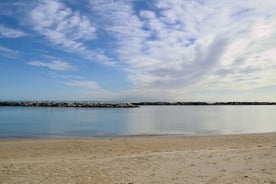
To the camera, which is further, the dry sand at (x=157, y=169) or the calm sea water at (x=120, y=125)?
the calm sea water at (x=120, y=125)

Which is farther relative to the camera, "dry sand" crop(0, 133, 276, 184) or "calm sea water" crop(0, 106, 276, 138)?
"calm sea water" crop(0, 106, 276, 138)

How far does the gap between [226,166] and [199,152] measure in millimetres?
2067

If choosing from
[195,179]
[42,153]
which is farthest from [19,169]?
[195,179]

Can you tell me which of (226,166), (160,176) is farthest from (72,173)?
(226,166)

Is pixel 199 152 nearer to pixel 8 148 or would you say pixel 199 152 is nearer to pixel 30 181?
pixel 30 181

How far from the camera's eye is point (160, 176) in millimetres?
7750

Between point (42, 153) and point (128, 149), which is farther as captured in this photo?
point (128, 149)

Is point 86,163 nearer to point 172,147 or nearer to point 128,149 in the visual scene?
point 128,149

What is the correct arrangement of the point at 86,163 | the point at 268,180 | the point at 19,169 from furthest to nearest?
1. the point at 86,163
2. the point at 19,169
3. the point at 268,180

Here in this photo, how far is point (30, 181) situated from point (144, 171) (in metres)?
3.16

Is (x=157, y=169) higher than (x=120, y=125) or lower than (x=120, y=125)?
lower

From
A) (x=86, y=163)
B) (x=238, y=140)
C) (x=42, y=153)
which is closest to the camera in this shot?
(x=86, y=163)

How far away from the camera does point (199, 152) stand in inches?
418

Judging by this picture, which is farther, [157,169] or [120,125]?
[120,125]
